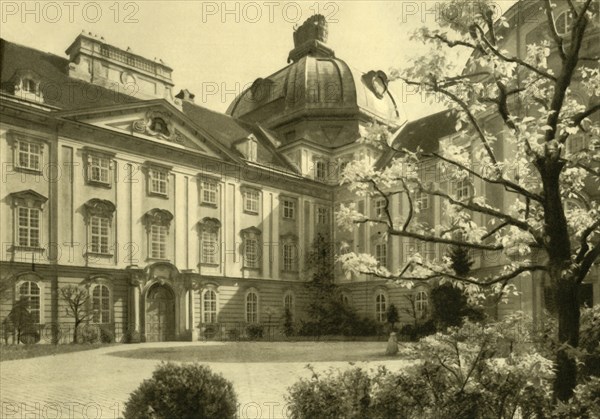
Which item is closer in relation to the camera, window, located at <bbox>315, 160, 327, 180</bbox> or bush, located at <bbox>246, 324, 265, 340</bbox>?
bush, located at <bbox>246, 324, 265, 340</bbox>

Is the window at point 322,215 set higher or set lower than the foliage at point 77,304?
higher

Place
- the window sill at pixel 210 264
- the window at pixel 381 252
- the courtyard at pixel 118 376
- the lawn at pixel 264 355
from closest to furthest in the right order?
the courtyard at pixel 118 376, the lawn at pixel 264 355, the window sill at pixel 210 264, the window at pixel 381 252

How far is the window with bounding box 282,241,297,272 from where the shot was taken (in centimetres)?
3741

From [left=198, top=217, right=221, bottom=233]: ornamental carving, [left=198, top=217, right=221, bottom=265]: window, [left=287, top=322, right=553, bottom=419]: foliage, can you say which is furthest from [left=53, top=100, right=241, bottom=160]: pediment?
[left=287, top=322, right=553, bottom=419]: foliage

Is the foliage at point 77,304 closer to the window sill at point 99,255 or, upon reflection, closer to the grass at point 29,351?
the window sill at point 99,255

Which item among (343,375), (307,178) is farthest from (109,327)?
(343,375)

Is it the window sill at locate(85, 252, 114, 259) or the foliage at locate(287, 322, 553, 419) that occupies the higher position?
the window sill at locate(85, 252, 114, 259)

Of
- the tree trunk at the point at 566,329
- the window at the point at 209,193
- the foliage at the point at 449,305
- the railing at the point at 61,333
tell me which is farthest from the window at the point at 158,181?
the tree trunk at the point at 566,329

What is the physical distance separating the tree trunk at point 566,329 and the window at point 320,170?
3399 centimetres

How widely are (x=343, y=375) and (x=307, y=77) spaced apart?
125ft

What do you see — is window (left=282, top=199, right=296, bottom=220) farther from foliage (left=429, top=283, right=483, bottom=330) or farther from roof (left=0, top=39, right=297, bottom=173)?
foliage (left=429, top=283, right=483, bottom=330)

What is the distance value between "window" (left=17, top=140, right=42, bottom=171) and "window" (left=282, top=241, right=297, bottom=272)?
52.6ft

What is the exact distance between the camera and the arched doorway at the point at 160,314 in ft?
97.5

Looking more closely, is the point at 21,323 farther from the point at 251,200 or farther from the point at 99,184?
the point at 251,200
